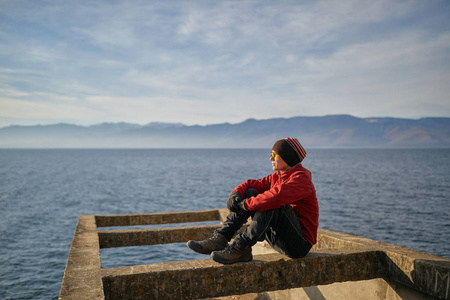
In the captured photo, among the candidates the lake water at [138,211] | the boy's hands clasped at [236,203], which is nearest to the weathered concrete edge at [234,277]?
the boy's hands clasped at [236,203]

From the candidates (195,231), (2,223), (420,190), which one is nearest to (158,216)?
(195,231)

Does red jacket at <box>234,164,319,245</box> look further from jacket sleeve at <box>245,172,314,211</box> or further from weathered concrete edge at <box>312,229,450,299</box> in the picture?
weathered concrete edge at <box>312,229,450,299</box>

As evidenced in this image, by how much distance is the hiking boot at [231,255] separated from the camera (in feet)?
14.5

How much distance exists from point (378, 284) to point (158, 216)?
6379 millimetres

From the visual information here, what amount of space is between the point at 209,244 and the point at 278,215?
106cm

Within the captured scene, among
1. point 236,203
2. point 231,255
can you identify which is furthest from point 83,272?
point 236,203

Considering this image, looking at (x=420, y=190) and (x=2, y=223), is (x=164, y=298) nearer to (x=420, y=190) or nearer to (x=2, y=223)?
(x=2, y=223)

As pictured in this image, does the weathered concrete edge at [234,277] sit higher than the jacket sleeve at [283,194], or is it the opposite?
the jacket sleeve at [283,194]

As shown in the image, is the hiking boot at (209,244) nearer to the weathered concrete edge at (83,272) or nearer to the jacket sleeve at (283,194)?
the jacket sleeve at (283,194)

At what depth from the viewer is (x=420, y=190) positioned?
175ft

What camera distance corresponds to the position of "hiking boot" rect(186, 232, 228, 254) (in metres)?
4.82

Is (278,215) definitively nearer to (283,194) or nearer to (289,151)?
(283,194)

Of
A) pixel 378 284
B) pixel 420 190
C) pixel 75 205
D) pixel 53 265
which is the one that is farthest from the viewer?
pixel 420 190

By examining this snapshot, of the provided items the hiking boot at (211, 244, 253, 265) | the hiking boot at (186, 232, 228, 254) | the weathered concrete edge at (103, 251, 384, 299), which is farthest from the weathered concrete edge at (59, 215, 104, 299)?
the hiking boot at (211, 244, 253, 265)
